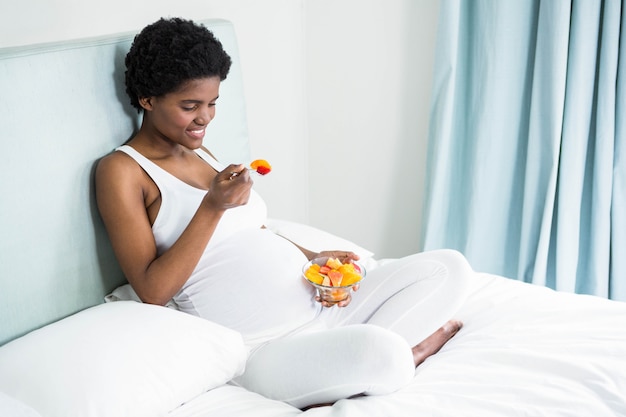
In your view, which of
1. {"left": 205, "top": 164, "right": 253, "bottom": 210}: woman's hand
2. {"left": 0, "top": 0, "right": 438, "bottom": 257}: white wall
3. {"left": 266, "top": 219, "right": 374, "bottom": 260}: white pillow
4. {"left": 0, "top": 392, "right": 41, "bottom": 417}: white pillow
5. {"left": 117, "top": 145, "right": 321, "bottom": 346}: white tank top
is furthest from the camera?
{"left": 0, "top": 0, "right": 438, "bottom": 257}: white wall

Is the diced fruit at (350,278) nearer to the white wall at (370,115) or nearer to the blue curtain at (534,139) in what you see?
the blue curtain at (534,139)

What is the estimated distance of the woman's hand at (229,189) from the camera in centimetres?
142

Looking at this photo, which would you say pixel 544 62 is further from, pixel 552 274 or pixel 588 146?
pixel 552 274

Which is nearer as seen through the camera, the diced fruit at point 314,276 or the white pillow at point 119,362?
the white pillow at point 119,362

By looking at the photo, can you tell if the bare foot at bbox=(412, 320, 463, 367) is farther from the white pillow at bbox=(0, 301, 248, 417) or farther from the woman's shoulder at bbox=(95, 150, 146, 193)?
the woman's shoulder at bbox=(95, 150, 146, 193)

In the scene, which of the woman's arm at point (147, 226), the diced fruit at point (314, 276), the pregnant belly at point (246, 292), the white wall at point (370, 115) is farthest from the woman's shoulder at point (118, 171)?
the white wall at point (370, 115)

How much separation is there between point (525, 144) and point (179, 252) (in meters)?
1.51

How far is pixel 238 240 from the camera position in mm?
1591

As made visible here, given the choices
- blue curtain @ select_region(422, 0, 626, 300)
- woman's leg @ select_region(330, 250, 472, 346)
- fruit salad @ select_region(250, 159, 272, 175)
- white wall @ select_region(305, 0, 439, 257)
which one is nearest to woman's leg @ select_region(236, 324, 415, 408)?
woman's leg @ select_region(330, 250, 472, 346)

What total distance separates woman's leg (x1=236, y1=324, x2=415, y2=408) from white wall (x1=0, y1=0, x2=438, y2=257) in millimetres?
1363

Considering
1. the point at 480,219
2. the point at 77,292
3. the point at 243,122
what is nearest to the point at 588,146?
the point at 480,219

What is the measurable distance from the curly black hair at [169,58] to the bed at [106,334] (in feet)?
0.28

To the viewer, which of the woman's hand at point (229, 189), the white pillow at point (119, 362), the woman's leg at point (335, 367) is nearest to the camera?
the white pillow at point (119, 362)

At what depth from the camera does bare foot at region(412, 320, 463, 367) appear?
1.58m
